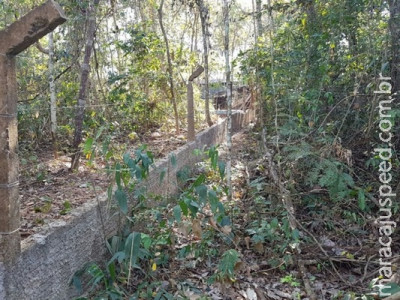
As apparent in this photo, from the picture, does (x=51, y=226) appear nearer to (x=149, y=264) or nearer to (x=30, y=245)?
(x=30, y=245)

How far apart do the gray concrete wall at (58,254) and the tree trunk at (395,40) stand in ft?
12.2

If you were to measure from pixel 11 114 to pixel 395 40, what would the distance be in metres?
4.49

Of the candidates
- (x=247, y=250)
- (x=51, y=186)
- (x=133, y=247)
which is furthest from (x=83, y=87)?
(x=247, y=250)

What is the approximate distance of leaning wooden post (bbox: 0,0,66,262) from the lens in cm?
211

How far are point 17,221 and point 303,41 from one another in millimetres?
5033

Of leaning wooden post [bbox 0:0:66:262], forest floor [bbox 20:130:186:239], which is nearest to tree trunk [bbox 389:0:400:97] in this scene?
forest floor [bbox 20:130:186:239]

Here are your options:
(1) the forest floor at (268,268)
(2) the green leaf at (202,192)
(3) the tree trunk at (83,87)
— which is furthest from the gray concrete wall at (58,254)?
(3) the tree trunk at (83,87)

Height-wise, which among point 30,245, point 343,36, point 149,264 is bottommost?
point 149,264

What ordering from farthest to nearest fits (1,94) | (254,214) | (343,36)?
Answer: 1. (343,36)
2. (254,214)
3. (1,94)

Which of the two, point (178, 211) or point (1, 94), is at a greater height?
point (1, 94)

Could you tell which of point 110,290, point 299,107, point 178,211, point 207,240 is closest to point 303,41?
point 299,107

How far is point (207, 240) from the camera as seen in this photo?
3.79m

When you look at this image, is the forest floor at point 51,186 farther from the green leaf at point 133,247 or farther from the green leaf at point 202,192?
the green leaf at point 202,192

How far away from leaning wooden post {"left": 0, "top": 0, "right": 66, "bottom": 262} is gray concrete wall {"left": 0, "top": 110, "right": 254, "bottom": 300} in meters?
0.13
